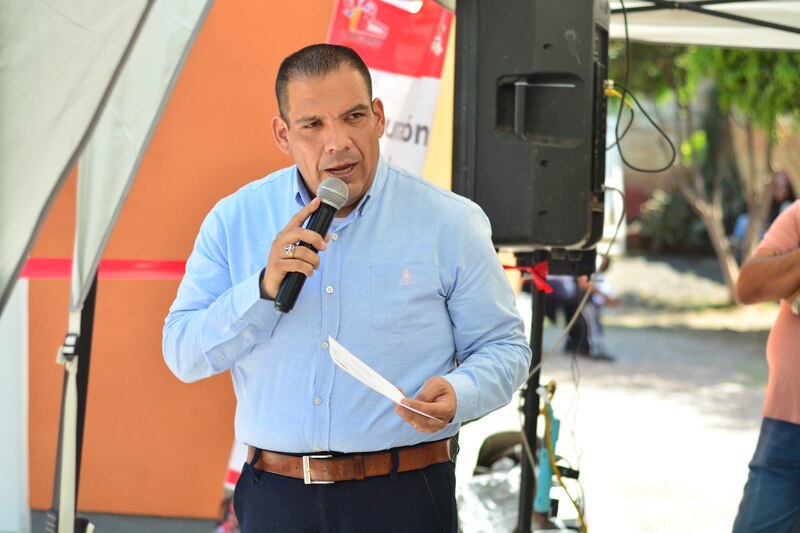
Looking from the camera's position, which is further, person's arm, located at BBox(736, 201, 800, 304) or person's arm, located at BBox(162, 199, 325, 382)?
person's arm, located at BBox(736, 201, 800, 304)

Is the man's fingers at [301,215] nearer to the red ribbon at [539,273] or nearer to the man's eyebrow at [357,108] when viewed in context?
the man's eyebrow at [357,108]

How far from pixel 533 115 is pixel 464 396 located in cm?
147

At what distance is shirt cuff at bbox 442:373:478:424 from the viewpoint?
2.04 meters

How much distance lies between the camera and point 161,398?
15.8ft

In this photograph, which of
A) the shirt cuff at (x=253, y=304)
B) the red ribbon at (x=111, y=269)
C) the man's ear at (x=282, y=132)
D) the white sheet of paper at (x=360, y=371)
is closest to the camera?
the white sheet of paper at (x=360, y=371)

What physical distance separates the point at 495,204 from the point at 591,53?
589 mm

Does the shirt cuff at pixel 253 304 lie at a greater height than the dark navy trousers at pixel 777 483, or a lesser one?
greater

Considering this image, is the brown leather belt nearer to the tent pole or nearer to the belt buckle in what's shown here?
the belt buckle

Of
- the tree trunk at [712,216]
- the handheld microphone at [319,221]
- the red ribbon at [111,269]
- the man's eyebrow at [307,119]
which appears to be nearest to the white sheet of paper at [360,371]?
the handheld microphone at [319,221]

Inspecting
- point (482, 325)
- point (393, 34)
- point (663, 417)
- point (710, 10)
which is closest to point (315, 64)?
point (482, 325)

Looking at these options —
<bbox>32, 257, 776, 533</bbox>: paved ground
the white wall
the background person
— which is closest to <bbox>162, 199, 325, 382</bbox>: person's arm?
<bbox>32, 257, 776, 533</bbox>: paved ground

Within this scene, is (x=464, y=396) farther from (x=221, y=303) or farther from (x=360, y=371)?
(x=221, y=303)

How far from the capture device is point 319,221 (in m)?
1.99

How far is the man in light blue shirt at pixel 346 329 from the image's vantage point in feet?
7.00
